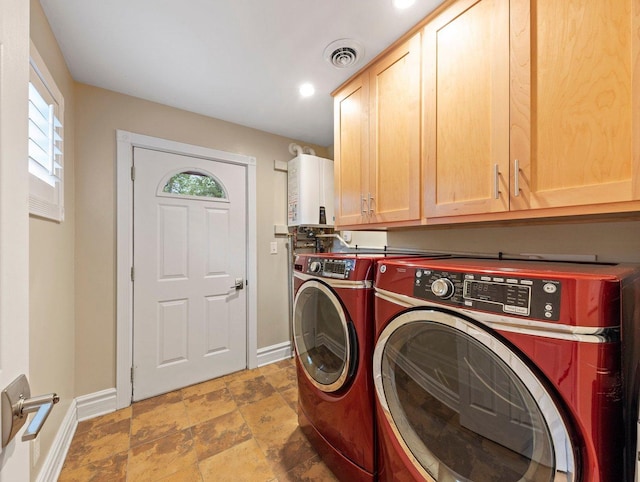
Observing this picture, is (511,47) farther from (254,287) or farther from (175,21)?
(254,287)

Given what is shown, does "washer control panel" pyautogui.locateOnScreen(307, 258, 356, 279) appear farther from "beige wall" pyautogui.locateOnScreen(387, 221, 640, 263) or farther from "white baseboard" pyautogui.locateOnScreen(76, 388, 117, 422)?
"white baseboard" pyautogui.locateOnScreen(76, 388, 117, 422)

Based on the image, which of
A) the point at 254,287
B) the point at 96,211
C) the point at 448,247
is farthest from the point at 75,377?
the point at 448,247

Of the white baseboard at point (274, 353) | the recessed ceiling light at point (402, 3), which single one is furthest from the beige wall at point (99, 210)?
the recessed ceiling light at point (402, 3)

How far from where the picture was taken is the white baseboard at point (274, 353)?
2.55 metres

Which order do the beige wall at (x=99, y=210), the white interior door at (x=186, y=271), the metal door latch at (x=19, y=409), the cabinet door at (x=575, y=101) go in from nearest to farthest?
the metal door latch at (x=19, y=409) < the cabinet door at (x=575, y=101) < the beige wall at (x=99, y=210) < the white interior door at (x=186, y=271)

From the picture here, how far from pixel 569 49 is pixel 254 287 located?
8.07ft

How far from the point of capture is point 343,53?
1543 mm

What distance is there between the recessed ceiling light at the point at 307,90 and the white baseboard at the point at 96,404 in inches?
101

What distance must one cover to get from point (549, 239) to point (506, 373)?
905 mm

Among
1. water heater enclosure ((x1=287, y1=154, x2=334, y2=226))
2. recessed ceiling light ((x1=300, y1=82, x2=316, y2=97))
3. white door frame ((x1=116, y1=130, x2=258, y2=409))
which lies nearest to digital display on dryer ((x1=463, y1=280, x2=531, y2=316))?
recessed ceiling light ((x1=300, y1=82, x2=316, y2=97))

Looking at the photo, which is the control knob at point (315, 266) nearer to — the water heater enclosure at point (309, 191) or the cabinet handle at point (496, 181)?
the cabinet handle at point (496, 181)

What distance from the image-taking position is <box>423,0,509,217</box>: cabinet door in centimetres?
104

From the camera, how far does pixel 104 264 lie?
1.88 m

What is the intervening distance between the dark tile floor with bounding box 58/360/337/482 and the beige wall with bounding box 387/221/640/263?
1.49 m
